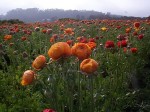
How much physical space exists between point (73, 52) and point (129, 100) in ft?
5.29

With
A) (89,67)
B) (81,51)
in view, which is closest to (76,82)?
(81,51)

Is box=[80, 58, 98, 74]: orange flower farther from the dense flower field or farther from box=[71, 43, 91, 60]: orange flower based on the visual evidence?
box=[71, 43, 91, 60]: orange flower

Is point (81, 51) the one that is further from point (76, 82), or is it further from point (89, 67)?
point (76, 82)

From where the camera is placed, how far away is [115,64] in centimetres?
480

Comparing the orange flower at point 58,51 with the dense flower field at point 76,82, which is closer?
the orange flower at point 58,51

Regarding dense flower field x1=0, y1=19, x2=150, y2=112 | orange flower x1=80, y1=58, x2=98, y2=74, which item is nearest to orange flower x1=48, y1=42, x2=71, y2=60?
dense flower field x1=0, y1=19, x2=150, y2=112

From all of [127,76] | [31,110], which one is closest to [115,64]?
[127,76]

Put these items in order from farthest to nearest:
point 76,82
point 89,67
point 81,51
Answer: point 76,82 → point 81,51 → point 89,67

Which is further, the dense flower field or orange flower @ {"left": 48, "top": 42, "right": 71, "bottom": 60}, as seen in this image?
the dense flower field

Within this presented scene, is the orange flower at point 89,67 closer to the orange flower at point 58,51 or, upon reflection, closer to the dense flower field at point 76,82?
the dense flower field at point 76,82

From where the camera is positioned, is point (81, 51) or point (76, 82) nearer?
point (81, 51)

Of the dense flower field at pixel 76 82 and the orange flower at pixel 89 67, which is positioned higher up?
the orange flower at pixel 89 67

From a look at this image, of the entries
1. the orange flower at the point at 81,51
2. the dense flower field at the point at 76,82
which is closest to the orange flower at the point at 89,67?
the dense flower field at the point at 76,82

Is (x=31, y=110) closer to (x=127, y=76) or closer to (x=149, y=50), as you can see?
(x=127, y=76)
